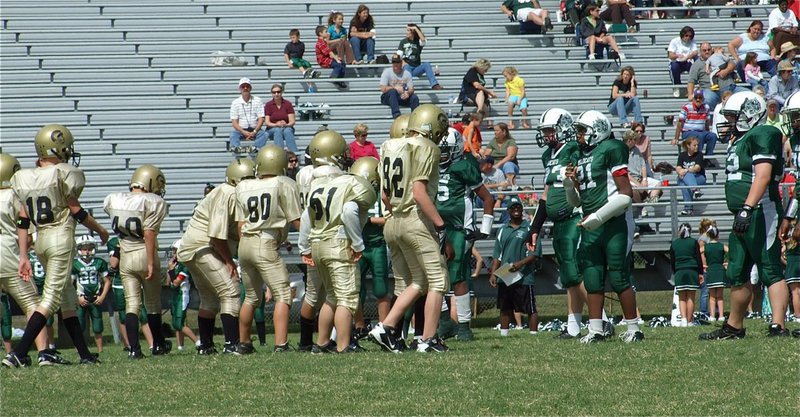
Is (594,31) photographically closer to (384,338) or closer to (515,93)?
(515,93)

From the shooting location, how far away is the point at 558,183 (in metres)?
10.3

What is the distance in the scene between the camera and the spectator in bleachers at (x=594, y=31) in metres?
22.0

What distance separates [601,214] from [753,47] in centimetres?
1387

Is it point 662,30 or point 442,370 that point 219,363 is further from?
point 662,30

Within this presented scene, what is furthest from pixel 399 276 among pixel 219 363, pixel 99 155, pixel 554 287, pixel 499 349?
pixel 99 155

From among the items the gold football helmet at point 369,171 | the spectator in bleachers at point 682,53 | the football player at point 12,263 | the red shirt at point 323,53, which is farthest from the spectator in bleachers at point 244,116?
the football player at point 12,263

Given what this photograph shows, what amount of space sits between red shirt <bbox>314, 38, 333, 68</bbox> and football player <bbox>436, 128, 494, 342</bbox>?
35.8 ft

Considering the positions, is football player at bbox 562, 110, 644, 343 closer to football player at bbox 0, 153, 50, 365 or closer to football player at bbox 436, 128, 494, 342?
football player at bbox 436, 128, 494, 342

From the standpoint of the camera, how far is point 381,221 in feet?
37.6

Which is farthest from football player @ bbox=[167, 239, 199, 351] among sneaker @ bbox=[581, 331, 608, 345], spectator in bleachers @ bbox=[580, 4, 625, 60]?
spectator in bleachers @ bbox=[580, 4, 625, 60]

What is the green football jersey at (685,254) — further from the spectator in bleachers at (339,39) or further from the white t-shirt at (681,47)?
the spectator in bleachers at (339,39)

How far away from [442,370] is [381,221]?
12.2 ft

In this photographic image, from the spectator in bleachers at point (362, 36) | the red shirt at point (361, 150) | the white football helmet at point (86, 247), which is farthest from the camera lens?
the spectator in bleachers at point (362, 36)

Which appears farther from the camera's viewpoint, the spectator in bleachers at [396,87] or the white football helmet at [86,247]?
the spectator in bleachers at [396,87]
